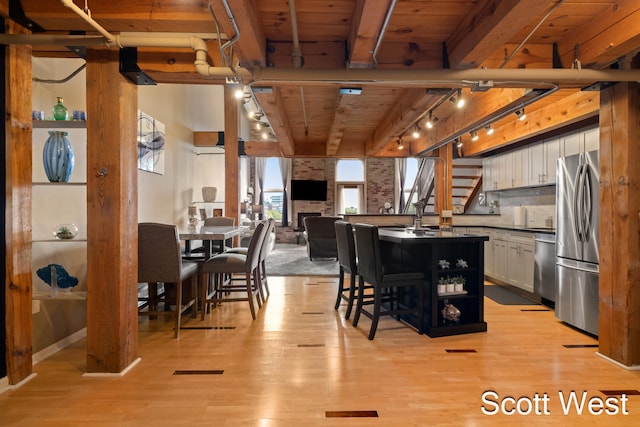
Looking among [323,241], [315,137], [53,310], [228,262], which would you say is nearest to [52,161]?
[53,310]

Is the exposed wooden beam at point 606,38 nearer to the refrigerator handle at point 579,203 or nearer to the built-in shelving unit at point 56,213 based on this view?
the refrigerator handle at point 579,203

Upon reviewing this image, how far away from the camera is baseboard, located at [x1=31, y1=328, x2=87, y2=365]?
2.65m

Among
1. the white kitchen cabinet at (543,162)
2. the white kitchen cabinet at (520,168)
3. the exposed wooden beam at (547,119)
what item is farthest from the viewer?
the white kitchen cabinet at (520,168)

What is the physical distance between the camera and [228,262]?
3.62m

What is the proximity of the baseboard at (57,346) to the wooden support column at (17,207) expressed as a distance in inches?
12.8

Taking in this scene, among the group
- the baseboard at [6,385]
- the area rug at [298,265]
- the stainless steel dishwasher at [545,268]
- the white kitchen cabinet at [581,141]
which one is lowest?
the baseboard at [6,385]

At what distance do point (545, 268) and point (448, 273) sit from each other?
1635mm

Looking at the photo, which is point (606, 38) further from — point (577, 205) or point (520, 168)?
point (520, 168)

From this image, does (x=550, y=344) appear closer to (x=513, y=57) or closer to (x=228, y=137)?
(x=513, y=57)

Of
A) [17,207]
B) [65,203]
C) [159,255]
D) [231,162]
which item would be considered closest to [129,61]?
[17,207]

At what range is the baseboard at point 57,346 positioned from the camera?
2653mm

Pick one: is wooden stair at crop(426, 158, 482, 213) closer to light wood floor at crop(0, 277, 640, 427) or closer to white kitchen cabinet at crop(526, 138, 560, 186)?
white kitchen cabinet at crop(526, 138, 560, 186)

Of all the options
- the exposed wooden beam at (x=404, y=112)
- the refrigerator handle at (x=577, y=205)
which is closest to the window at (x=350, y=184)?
the exposed wooden beam at (x=404, y=112)

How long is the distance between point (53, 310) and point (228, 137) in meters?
3.72
